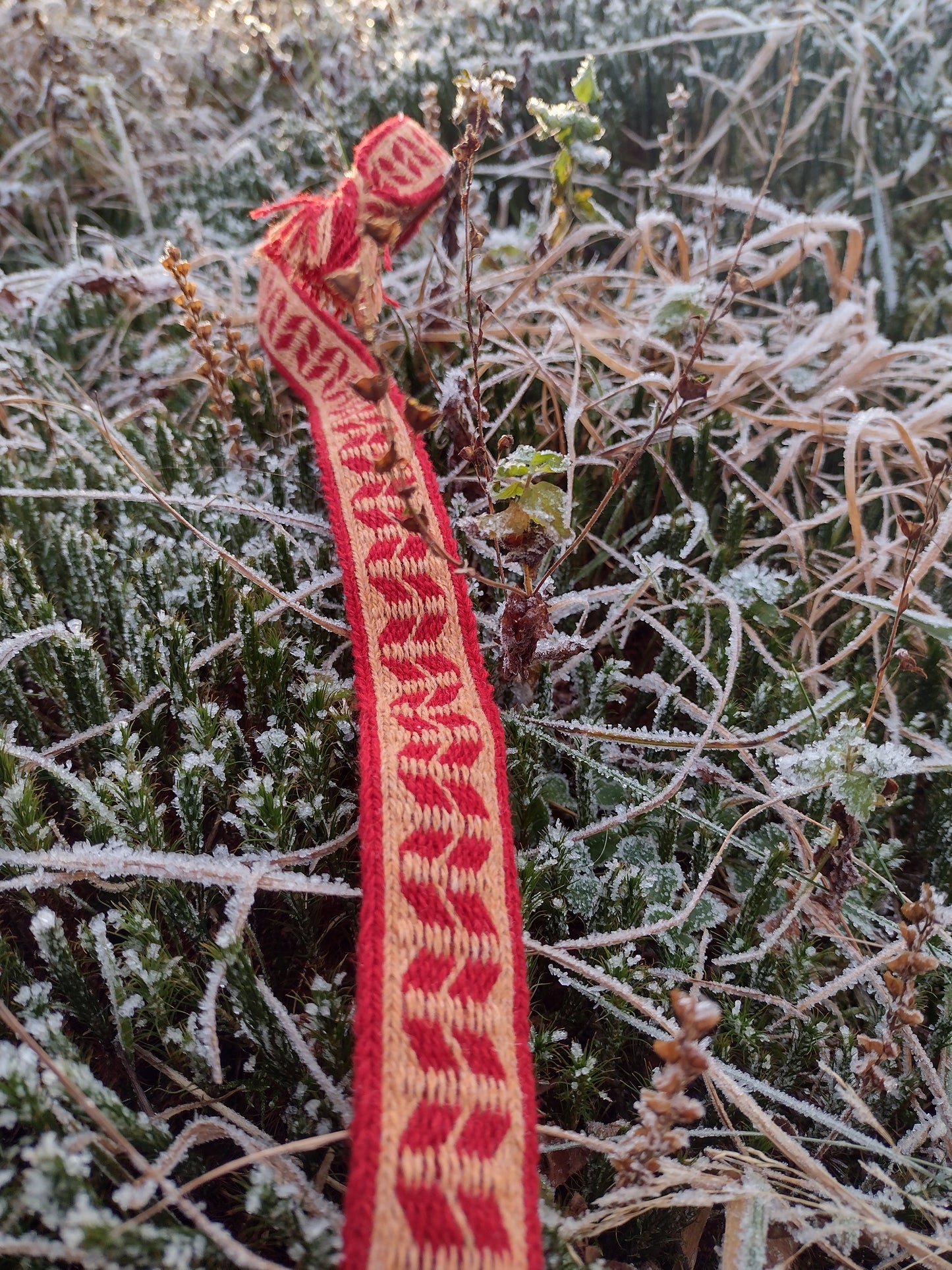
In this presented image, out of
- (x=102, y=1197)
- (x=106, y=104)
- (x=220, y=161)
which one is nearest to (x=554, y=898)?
(x=102, y=1197)

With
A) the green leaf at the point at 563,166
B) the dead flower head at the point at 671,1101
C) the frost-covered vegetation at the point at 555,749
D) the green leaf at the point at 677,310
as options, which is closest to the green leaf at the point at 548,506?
the frost-covered vegetation at the point at 555,749

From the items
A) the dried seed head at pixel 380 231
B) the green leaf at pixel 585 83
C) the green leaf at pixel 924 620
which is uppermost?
the green leaf at pixel 585 83

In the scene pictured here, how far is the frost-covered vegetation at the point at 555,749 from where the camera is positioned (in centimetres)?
81

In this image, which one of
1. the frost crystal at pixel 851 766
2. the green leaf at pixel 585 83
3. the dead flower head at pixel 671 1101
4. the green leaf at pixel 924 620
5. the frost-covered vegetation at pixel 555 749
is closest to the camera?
the dead flower head at pixel 671 1101

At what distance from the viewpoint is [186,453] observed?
1.46m

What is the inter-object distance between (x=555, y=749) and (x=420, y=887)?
13.2 inches

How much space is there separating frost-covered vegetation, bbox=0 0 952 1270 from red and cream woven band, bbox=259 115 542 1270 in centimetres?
6

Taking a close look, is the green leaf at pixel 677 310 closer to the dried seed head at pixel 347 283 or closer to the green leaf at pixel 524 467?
the green leaf at pixel 524 467

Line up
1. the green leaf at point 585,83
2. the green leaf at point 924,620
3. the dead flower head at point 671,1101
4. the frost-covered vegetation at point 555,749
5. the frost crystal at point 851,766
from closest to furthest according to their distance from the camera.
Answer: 1. the dead flower head at point 671,1101
2. the frost-covered vegetation at point 555,749
3. the frost crystal at point 851,766
4. the green leaf at point 924,620
5. the green leaf at point 585,83

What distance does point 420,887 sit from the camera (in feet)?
2.92

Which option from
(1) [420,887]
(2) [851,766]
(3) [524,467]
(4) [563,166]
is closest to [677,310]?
(4) [563,166]

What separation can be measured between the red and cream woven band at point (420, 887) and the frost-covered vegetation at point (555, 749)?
6 cm

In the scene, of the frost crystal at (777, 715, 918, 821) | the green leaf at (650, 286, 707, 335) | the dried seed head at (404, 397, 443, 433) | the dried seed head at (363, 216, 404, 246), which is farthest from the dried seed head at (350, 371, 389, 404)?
the green leaf at (650, 286, 707, 335)

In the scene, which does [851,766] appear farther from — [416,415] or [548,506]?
[416,415]
